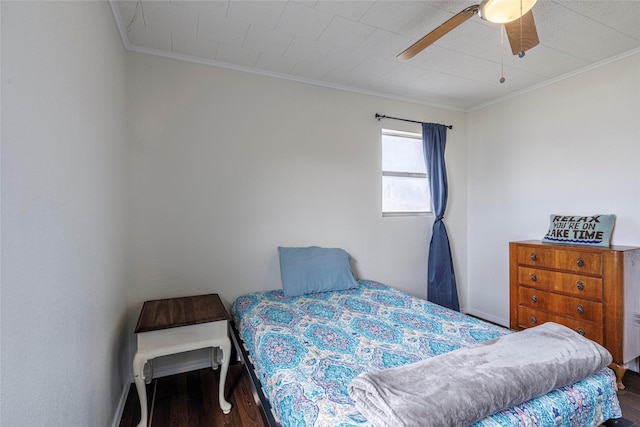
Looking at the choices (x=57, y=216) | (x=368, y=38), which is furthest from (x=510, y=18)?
(x=57, y=216)

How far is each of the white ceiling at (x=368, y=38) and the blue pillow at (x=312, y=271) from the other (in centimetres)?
161

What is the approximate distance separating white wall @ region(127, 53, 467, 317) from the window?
14 cm

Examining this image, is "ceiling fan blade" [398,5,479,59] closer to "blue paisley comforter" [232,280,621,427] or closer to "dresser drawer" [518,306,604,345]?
"blue paisley comforter" [232,280,621,427]

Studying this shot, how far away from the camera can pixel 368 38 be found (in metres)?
2.20

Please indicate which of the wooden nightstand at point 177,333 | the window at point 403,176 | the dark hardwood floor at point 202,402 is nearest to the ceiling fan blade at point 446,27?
the window at point 403,176

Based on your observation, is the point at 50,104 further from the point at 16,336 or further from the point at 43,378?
the point at 43,378

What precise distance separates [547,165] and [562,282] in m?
1.20

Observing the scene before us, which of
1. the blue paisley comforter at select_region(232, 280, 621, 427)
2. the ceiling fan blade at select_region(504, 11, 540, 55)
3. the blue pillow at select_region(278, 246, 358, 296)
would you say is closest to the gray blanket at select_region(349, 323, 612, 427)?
the blue paisley comforter at select_region(232, 280, 621, 427)

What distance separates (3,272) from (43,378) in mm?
397

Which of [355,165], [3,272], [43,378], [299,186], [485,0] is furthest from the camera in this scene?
[355,165]

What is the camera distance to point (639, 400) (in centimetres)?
203

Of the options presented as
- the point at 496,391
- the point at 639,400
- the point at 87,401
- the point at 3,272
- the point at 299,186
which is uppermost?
the point at 299,186

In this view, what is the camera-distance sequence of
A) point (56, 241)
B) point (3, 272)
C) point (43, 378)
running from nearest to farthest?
point (3, 272), point (43, 378), point (56, 241)

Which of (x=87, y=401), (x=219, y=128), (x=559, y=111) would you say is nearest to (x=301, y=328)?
(x=87, y=401)
